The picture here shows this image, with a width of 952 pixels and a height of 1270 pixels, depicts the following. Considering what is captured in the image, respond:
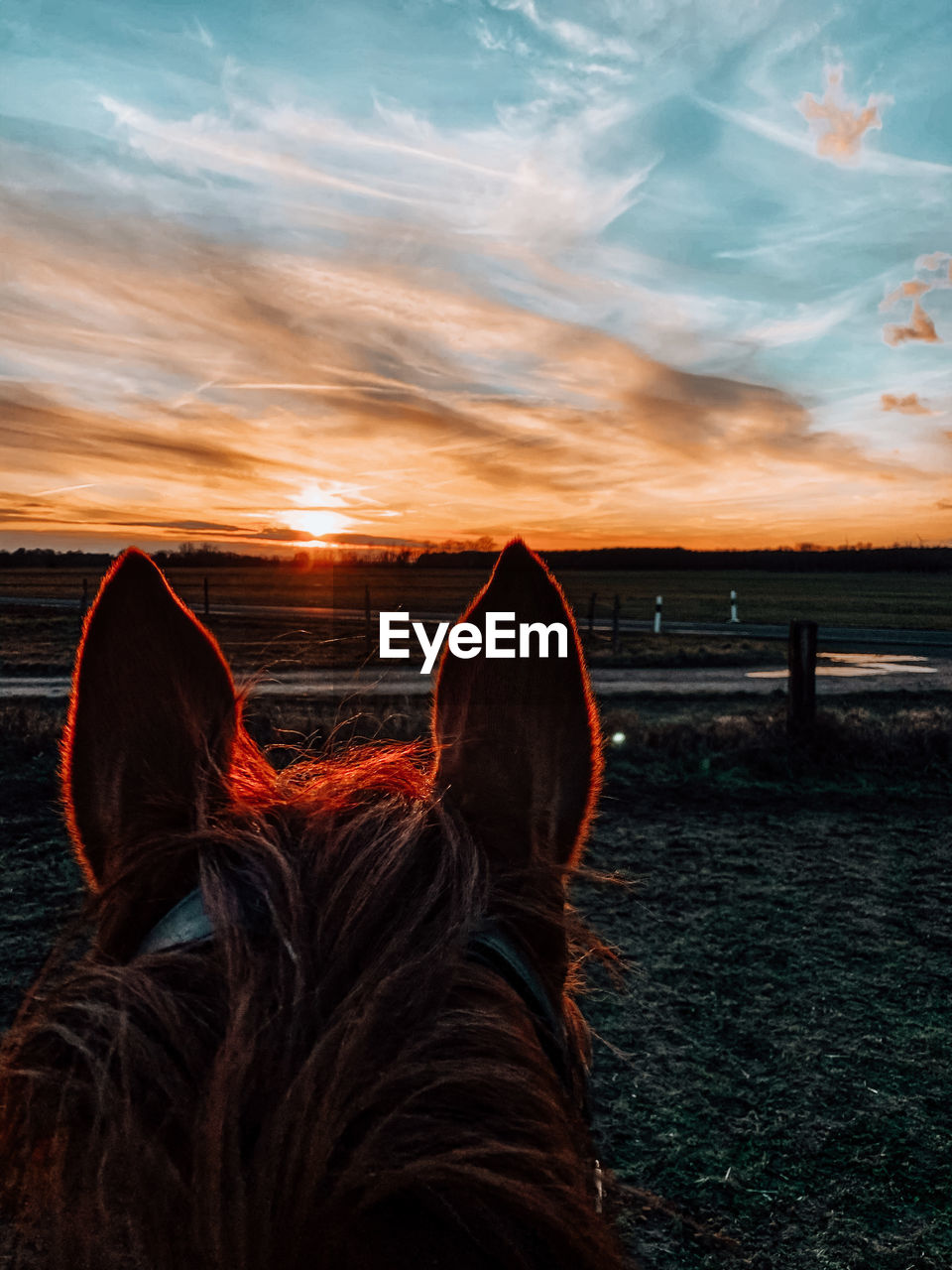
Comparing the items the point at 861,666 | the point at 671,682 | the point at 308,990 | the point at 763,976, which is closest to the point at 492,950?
the point at 308,990

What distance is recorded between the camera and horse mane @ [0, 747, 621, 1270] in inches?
23.3

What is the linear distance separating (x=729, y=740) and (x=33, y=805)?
632 centimetres

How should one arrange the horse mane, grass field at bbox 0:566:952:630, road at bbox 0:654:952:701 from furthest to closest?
grass field at bbox 0:566:952:630, road at bbox 0:654:952:701, the horse mane

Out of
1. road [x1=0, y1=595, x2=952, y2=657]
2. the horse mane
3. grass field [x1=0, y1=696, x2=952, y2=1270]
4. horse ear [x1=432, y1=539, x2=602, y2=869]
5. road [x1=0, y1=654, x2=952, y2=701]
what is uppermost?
horse ear [x1=432, y1=539, x2=602, y2=869]

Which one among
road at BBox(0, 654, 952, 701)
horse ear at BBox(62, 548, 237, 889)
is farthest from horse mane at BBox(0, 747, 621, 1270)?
road at BBox(0, 654, 952, 701)

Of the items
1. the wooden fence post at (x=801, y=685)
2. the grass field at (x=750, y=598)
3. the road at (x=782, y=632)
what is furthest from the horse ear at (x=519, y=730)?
the grass field at (x=750, y=598)

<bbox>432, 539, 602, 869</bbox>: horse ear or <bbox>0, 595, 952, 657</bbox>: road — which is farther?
<bbox>0, 595, 952, 657</bbox>: road

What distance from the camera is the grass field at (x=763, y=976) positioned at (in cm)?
243

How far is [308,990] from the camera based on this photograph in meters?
0.73

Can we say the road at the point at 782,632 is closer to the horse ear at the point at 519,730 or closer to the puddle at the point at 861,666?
the puddle at the point at 861,666

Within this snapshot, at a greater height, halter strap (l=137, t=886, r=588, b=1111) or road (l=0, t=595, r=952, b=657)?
halter strap (l=137, t=886, r=588, b=1111)

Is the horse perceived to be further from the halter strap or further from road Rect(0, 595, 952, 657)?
road Rect(0, 595, 952, 657)

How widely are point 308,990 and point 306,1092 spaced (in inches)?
4.4

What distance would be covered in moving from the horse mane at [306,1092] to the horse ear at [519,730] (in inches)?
6.7
